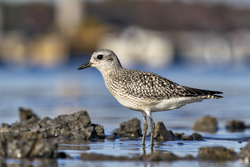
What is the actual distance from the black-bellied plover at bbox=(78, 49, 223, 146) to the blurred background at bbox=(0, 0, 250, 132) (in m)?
2.29

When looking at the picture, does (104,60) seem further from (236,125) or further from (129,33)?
(129,33)

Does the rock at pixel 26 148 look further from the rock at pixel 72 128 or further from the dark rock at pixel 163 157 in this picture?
the rock at pixel 72 128

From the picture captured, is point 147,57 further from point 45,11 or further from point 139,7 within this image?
point 139,7

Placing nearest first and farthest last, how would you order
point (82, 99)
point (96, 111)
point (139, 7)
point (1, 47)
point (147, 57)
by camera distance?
point (96, 111) < point (82, 99) < point (147, 57) < point (1, 47) < point (139, 7)

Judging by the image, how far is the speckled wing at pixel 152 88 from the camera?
888 cm

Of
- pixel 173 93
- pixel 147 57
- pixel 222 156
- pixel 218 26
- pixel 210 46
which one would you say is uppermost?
pixel 218 26

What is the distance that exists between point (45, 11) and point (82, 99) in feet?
420

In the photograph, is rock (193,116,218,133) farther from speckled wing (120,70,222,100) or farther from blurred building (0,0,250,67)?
blurred building (0,0,250,67)

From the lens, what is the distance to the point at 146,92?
8898 millimetres

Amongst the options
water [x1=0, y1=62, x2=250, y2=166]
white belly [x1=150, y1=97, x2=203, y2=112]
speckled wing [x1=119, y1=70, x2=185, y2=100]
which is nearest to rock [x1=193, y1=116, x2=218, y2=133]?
water [x1=0, y1=62, x2=250, y2=166]

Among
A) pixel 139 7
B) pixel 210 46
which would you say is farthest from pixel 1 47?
pixel 139 7

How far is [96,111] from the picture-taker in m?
14.4

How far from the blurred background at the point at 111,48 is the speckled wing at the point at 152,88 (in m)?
2.42

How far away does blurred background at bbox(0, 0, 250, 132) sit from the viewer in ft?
56.5
